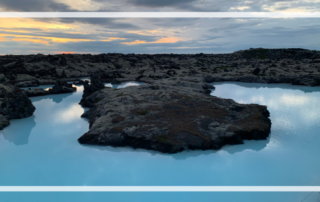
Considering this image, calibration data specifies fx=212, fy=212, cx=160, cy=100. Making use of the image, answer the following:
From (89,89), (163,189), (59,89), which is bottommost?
(163,189)

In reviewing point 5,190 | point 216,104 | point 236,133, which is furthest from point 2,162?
point 216,104

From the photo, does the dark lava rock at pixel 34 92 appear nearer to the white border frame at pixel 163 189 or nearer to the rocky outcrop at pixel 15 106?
the rocky outcrop at pixel 15 106

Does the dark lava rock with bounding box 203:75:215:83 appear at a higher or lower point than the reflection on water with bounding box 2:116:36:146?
higher

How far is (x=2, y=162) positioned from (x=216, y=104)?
79.6 feet

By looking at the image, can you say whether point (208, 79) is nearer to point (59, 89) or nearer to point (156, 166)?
point (59, 89)

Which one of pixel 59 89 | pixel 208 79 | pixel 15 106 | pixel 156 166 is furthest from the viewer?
pixel 208 79

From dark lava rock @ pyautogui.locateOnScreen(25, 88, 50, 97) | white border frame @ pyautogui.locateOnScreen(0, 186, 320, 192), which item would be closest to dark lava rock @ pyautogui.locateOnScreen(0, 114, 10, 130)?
white border frame @ pyautogui.locateOnScreen(0, 186, 320, 192)

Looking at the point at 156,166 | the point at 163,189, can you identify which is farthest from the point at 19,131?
the point at 163,189

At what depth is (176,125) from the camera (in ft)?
71.3

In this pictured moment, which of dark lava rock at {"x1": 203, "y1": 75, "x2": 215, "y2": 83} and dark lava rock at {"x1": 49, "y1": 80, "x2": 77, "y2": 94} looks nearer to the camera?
dark lava rock at {"x1": 49, "y1": 80, "x2": 77, "y2": 94}

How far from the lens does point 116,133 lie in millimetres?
20500

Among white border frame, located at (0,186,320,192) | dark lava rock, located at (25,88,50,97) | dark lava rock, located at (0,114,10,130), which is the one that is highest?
dark lava rock, located at (25,88,50,97)

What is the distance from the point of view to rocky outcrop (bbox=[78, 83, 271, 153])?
19578mm

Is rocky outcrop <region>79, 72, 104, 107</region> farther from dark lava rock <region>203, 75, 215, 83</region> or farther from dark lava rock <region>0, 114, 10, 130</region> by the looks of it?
dark lava rock <region>203, 75, 215, 83</region>
